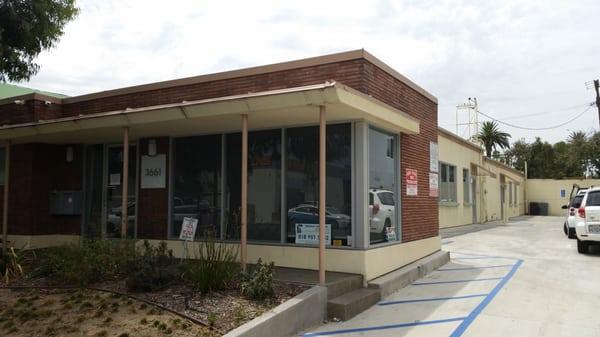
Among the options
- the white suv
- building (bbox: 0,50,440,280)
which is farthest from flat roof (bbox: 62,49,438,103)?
the white suv

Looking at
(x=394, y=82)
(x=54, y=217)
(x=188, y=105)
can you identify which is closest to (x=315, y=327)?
(x=188, y=105)

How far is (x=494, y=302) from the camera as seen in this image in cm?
828

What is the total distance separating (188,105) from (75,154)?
5844 mm

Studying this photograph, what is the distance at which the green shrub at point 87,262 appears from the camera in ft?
26.0

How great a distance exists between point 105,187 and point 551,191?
43.0 m

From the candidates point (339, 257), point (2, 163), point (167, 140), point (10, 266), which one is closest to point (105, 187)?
point (167, 140)

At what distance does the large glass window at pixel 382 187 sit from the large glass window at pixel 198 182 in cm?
317

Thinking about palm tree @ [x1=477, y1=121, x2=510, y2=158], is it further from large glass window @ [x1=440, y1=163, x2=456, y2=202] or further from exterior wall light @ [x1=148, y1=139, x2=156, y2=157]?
exterior wall light @ [x1=148, y1=139, x2=156, y2=157]

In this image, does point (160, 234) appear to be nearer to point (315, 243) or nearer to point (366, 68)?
point (315, 243)

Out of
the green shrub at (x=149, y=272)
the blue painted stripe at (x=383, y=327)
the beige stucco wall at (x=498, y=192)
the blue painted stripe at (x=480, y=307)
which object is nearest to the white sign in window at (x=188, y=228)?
the green shrub at (x=149, y=272)

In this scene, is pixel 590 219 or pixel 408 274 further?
pixel 590 219

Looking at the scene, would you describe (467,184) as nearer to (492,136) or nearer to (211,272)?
(211,272)

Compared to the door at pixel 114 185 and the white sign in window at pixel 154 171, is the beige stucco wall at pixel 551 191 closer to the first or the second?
the white sign in window at pixel 154 171

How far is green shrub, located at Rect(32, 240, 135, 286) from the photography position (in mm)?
7922
